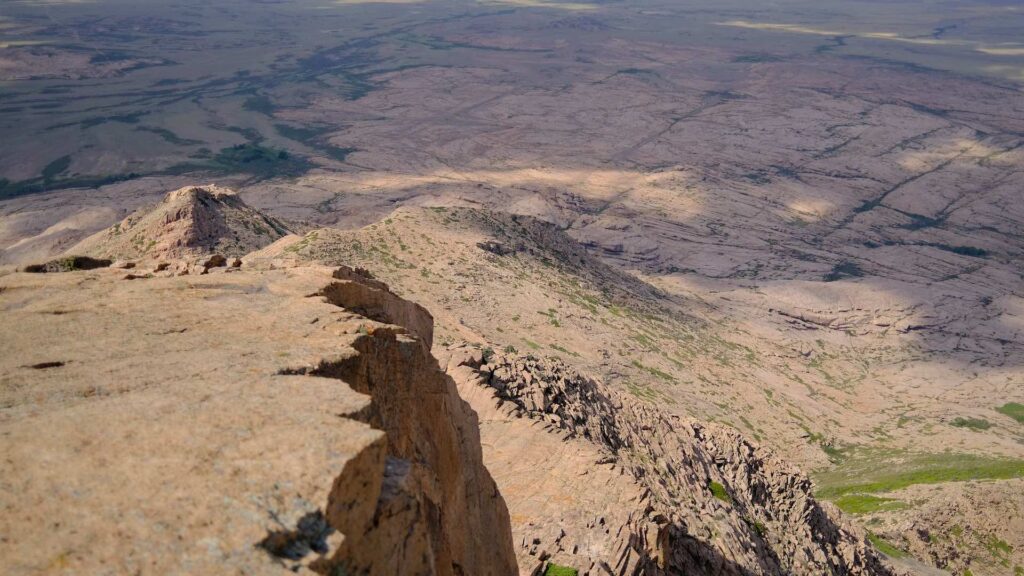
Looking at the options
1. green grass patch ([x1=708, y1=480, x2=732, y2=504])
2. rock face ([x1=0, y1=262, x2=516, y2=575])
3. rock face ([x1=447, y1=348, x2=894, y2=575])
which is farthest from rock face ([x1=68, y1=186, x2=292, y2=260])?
green grass patch ([x1=708, y1=480, x2=732, y2=504])

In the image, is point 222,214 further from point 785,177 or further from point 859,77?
point 859,77

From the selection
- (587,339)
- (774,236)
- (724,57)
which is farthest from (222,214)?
(724,57)

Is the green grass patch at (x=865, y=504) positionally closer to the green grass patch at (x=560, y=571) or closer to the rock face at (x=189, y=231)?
the green grass patch at (x=560, y=571)

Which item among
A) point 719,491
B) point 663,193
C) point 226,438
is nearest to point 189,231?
point 719,491

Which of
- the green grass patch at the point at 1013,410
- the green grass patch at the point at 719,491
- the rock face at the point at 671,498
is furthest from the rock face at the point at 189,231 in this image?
the green grass patch at the point at 1013,410

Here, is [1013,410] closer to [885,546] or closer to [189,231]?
[885,546]

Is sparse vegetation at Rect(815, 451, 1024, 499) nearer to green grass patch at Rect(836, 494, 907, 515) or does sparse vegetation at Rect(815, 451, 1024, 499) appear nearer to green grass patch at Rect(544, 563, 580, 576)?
green grass patch at Rect(836, 494, 907, 515)
